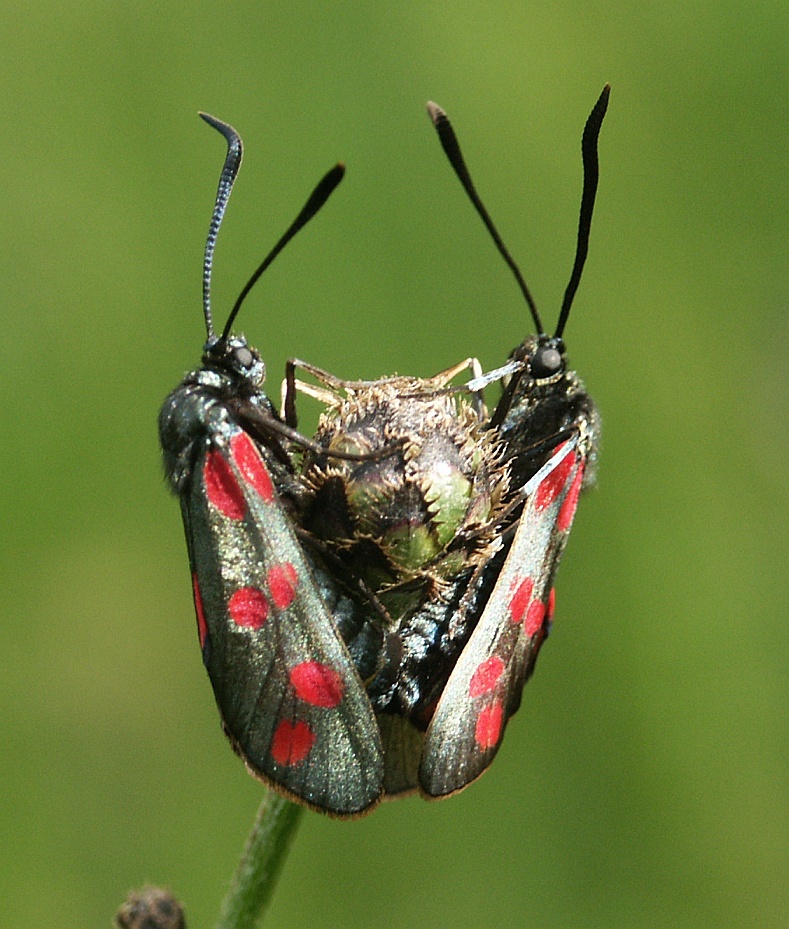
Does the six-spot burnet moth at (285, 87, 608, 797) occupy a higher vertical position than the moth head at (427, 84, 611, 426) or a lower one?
lower

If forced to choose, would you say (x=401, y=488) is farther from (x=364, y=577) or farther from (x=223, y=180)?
(x=223, y=180)

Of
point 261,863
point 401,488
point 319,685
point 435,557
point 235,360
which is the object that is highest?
point 235,360

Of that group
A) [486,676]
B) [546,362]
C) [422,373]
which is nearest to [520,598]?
[486,676]

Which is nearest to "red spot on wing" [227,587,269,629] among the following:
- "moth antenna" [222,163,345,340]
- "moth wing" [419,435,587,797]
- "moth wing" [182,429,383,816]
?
"moth wing" [182,429,383,816]

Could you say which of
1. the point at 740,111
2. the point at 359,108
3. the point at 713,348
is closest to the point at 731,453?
the point at 713,348

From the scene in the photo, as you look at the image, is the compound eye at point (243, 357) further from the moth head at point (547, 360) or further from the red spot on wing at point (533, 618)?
the red spot on wing at point (533, 618)

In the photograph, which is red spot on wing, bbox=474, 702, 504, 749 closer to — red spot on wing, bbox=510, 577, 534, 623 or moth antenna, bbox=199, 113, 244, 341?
red spot on wing, bbox=510, 577, 534, 623

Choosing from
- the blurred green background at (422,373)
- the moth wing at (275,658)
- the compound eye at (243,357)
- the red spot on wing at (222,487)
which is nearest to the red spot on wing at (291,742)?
the moth wing at (275,658)
